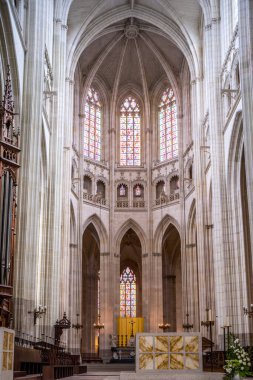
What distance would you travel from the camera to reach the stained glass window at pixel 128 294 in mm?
46281

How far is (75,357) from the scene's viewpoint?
27.2 metres

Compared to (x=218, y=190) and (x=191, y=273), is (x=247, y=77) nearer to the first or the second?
(x=218, y=190)

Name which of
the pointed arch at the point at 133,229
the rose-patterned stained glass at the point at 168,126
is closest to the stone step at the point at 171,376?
the pointed arch at the point at 133,229

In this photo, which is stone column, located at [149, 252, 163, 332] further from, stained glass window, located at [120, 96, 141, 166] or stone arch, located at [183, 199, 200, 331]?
stained glass window, located at [120, 96, 141, 166]

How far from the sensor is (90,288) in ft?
151

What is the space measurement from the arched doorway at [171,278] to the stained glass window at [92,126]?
26.2 feet

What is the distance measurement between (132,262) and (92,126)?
1282cm

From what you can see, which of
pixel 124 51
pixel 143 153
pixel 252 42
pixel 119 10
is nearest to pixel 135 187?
pixel 143 153

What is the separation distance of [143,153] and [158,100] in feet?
14.5

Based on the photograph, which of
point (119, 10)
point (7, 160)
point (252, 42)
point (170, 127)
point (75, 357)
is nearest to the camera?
point (7, 160)

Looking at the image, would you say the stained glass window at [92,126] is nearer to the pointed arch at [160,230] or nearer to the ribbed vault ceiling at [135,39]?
the ribbed vault ceiling at [135,39]

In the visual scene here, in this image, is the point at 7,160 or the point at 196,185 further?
the point at 196,185

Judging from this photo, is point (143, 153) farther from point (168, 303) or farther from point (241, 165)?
point (241, 165)

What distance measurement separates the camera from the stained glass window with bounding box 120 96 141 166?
44.6 m
